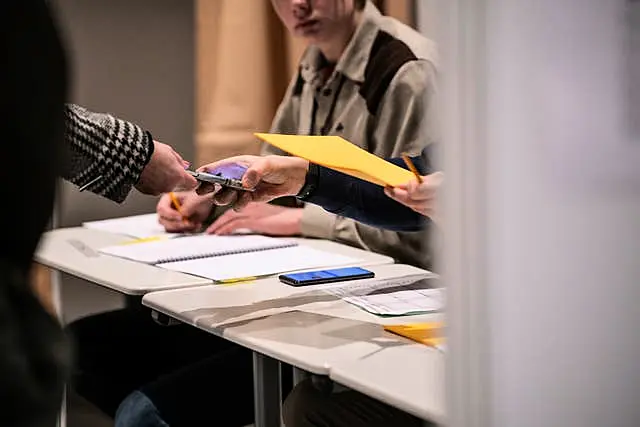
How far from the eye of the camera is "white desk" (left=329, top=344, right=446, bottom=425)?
33.5 inches

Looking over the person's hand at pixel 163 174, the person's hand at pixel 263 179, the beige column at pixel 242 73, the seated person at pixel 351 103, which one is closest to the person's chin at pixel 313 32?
the seated person at pixel 351 103

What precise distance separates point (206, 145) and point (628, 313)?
1681 mm

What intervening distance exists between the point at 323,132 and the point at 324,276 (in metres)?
0.56

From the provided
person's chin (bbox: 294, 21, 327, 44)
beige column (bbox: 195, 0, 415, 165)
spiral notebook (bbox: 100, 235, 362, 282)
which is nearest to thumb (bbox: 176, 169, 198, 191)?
spiral notebook (bbox: 100, 235, 362, 282)

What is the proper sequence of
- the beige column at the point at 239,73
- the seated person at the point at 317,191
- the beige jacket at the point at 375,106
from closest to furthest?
the seated person at the point at 317,191, the beige jacket at the point at 375,106, the beige column at the point at 239,73

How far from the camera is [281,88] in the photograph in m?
2.33

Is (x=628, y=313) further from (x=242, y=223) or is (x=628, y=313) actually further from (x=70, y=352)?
(x=242, y=223)

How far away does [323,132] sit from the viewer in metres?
1.88

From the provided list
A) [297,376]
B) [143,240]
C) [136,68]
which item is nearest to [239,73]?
[136,68]

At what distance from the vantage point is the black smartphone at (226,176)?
1.35 meters

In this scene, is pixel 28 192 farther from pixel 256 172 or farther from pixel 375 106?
pixel 375 106

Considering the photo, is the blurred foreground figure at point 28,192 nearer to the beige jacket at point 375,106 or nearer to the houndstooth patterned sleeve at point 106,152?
the houndstooth patterned sleeve at point 106,152

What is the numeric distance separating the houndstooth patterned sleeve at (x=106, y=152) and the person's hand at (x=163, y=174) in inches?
1.1

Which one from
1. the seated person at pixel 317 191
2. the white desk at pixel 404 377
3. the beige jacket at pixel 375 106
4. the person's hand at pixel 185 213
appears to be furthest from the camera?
the person's hand at pixel 185 213
